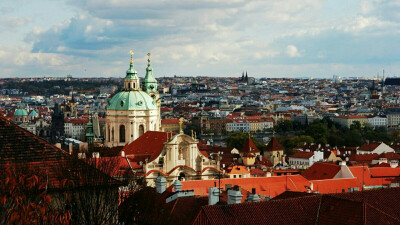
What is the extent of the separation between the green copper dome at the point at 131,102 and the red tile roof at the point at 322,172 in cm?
2021

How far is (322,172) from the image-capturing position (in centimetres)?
4528

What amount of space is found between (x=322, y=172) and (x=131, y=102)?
22.3 m

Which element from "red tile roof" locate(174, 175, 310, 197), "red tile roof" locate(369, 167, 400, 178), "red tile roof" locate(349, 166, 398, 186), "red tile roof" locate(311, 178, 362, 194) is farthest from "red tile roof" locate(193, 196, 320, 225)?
"red tile roof" locate(369, 167, 400, 178)

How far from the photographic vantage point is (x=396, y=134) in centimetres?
10644

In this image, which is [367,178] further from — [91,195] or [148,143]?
[91,195]

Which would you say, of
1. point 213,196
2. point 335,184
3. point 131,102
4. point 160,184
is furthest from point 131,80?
point 213,196

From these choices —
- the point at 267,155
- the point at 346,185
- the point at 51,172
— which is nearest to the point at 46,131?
the point at 267,155

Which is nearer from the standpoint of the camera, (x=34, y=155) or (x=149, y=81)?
(x=34, y=155)

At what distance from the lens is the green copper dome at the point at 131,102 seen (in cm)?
6325

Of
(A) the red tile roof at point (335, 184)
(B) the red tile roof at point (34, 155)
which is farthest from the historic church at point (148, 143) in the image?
(B) the red tile roof at point (34, 155)

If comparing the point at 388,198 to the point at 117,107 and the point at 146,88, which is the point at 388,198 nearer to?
the point at 117,107

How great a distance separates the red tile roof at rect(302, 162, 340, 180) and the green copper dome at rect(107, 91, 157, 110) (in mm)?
20214

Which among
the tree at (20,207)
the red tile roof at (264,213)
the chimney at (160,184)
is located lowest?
the chimney at (160,184)

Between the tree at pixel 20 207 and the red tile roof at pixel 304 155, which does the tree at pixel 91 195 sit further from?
the red tile roof at pixel 304 155
